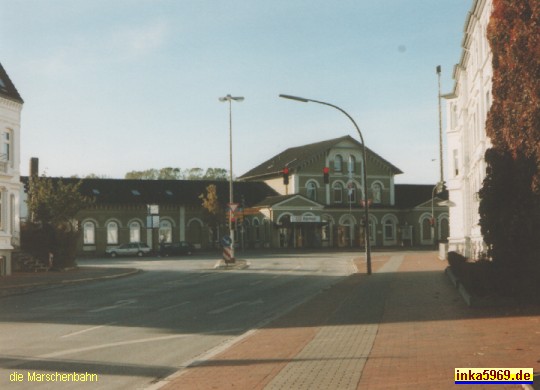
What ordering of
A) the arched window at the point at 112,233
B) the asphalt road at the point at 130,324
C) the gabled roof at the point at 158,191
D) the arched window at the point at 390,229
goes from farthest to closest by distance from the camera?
the arched window at the point at 390,229 < the gabled roof at the point at 158,191 < the arched window at the point at 112,233 < the asphalt road at the point at 130,324

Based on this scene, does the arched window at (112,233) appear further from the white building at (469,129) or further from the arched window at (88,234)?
the white building at (469,129)

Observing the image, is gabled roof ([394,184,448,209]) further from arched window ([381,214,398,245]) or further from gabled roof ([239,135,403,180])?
gabled roof ([239,135,403,180])

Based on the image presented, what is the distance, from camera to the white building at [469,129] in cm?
3228

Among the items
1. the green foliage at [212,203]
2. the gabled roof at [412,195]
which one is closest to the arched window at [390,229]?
the gabled roof at [412,195]

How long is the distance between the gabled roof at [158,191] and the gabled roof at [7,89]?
3029 cm

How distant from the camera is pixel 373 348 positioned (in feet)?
38.1

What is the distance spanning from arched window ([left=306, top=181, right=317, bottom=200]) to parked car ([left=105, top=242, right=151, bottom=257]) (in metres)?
22.1

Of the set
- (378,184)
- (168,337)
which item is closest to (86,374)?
(168,337)

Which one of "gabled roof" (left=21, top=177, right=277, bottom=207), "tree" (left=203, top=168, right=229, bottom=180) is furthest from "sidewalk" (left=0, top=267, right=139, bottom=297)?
"tree" (left=203, top=168, right=229, bottom=180)

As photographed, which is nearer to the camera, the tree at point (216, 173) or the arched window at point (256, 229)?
the arched window at point (256, 229)

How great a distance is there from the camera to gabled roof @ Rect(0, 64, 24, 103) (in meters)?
38.8

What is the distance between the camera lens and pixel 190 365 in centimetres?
1046

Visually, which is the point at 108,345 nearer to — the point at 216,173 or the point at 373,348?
the point at 373,348

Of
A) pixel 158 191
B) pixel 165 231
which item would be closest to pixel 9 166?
pixel 165 231
